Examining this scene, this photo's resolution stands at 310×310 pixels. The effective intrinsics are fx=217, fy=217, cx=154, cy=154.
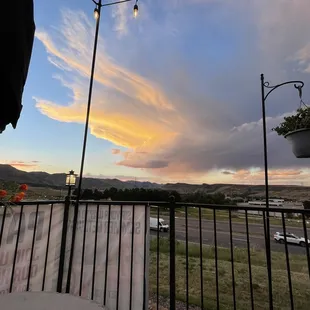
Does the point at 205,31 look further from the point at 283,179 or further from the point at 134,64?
the point at 283,179

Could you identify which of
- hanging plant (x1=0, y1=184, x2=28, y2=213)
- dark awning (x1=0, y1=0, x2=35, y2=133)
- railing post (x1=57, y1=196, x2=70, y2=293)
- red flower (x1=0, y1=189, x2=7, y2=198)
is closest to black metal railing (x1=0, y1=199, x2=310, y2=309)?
railing post (x1=57, y1=196, x2=70, y2=293)

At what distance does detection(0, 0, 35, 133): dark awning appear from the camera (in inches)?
30.1

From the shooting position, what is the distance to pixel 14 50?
2.58 ft

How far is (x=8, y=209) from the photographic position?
168 centimetres

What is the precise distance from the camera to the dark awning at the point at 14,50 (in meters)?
0.76

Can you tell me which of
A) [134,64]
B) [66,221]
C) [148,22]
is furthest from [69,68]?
[66,221]

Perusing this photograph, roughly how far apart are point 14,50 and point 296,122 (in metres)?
2.16

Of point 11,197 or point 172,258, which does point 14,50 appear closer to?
point 11,197

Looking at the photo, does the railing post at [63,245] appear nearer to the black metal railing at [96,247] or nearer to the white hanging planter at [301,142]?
the black metal railing at [96,247]

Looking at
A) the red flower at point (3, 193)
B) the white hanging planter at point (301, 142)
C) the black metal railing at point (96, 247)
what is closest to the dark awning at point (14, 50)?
the red flower at point (3, 193)

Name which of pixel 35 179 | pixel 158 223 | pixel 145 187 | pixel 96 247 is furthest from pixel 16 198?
pixel 145 187

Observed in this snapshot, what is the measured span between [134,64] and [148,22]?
99cm

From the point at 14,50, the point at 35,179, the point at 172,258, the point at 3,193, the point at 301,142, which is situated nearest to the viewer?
the point at 14,50

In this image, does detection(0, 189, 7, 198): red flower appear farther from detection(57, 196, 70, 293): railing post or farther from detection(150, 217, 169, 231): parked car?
detection(150, 217, 169, 231): parked car
